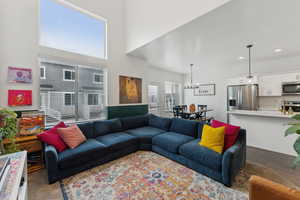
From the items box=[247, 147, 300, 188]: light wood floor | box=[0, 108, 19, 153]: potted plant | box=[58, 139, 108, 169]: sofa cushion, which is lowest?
box=[247, 147, 300, 188]: light wood floor

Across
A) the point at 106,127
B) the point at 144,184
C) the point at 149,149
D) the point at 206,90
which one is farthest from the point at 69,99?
the point at 206,90

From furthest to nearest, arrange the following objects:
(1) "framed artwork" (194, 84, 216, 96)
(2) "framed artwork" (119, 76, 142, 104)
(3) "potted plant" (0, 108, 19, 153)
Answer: (1) "framed artwork" (194, 84, 216, 96) < (2) "framed artwork" (119, 76, 142, 104) < (3) "potted plant" (0, 108, 19, 153)

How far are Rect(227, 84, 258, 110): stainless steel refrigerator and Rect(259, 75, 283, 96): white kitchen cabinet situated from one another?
0.87ft

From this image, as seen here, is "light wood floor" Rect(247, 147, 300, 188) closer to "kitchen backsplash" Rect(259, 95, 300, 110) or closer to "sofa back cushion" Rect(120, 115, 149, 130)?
"kitchen backsplash" Rect(259, 95, 300, 110)

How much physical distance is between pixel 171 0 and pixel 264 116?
3537 mm

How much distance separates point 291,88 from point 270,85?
0.50 metres

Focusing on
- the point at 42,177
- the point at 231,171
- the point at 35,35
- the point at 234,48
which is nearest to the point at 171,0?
the point at 234,48

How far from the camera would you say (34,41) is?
264 centimetres

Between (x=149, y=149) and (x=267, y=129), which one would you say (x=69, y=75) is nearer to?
(x=149, y=149)

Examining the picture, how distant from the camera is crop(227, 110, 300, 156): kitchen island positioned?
9.68ft

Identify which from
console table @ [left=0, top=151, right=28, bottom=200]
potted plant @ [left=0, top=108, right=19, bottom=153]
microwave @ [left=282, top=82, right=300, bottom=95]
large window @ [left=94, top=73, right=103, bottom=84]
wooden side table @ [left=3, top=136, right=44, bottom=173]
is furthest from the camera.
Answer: microwave @ [left=282, top=82, right=300, bottom=95]

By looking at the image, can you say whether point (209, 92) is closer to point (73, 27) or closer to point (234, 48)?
point (234, 48)

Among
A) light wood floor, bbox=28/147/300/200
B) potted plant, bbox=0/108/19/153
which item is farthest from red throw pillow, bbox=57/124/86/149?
potted plant, bbox=0/108/19/153

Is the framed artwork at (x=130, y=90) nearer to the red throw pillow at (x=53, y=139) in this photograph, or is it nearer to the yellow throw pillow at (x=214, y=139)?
the red throw pillow at (x=53, y=139)
